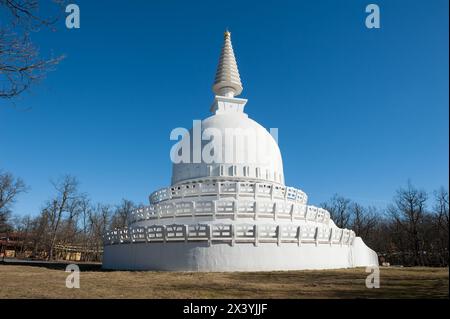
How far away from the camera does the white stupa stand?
62.2 ft

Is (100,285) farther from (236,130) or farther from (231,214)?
(236,130)

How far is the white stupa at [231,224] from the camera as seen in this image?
1895 centimetres

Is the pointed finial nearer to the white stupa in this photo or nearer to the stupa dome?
the stupa dome

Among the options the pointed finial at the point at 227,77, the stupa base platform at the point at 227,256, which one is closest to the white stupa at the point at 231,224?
the stupa base platform at the point at 227,256

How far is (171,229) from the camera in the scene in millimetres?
19656

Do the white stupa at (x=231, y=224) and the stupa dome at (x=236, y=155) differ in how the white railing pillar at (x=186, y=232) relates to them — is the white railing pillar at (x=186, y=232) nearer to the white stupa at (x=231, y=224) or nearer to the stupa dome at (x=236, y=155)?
the white stupa at (x=231, y=224)

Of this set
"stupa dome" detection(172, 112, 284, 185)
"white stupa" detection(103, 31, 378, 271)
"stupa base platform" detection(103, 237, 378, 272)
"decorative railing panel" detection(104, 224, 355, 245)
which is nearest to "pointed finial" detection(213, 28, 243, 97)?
"stupa dome" detection(172, 112, 284, 185)

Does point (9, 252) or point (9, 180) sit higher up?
point (9, 180)

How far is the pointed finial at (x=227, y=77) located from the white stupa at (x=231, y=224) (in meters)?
8.03

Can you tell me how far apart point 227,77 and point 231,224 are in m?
23.7

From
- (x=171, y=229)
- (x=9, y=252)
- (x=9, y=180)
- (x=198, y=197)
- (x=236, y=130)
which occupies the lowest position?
(x=9, y=252)
